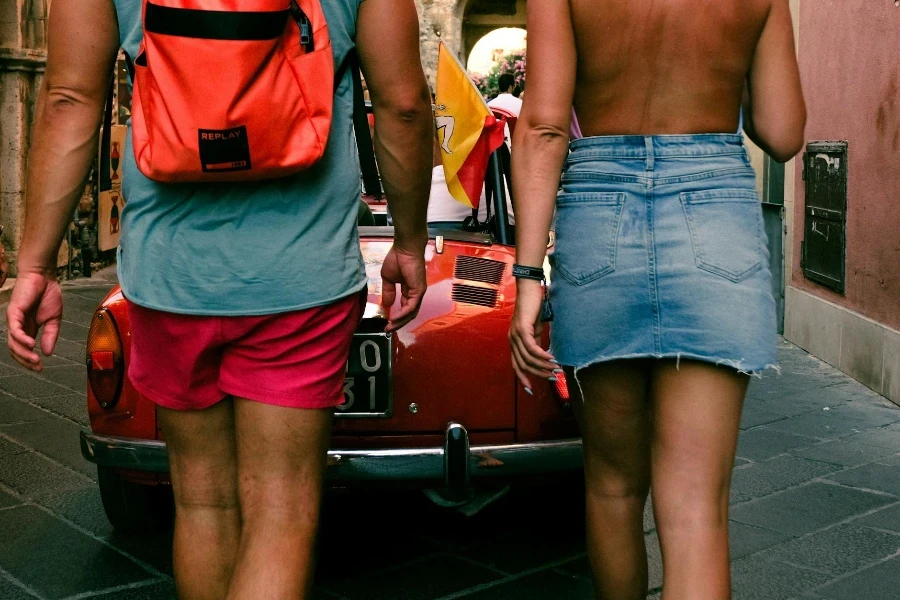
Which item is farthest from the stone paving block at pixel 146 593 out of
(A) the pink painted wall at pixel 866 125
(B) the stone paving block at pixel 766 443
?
(A) the pink painted wall at pixel 866 125

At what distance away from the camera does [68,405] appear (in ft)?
19.8

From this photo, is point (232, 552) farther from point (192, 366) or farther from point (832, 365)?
point (832, 365)

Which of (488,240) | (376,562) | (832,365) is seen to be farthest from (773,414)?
(376,562)

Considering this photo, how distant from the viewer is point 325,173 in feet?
7.13

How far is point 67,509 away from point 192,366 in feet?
7.99

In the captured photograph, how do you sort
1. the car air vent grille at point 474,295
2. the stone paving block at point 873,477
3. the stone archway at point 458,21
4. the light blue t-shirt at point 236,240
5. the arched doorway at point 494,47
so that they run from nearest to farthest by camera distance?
1. the light blue t-shirt at point 236,240
2. the car air vent grille at point 474,295
3. the stone paving block at point 873,477
4. the stone archway at point 458,21
5. the arched doorway at point 494,47

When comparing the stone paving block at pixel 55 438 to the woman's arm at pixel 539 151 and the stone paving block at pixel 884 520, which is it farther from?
the woman's arm at pixel 539 151

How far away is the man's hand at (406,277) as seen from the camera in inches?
100

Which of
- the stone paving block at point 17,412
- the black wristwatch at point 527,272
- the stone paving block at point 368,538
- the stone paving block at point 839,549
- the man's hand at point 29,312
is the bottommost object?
the stone paving block at point 839,549

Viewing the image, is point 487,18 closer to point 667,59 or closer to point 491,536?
point 491,536

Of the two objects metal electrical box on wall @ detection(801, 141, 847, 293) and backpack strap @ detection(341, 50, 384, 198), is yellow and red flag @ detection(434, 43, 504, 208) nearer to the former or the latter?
backpack strap @ detection(341, 50, 384, 198)

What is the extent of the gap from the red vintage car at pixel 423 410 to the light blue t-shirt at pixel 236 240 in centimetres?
129

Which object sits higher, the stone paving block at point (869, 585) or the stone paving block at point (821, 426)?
the stone paving block at point (869, 585)

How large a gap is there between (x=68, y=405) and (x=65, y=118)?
4.05 metres
